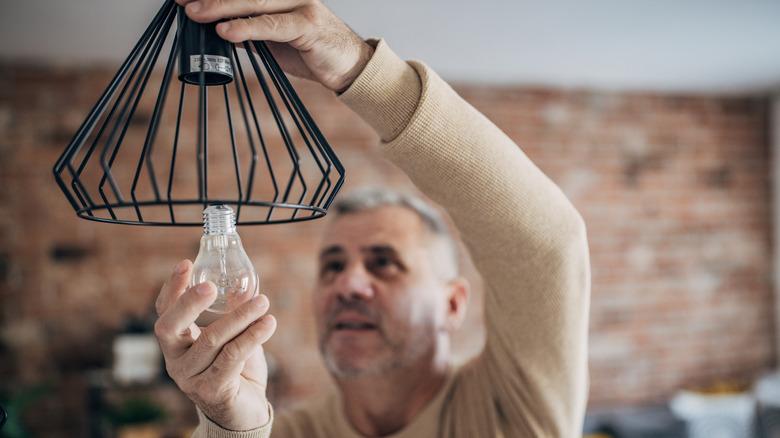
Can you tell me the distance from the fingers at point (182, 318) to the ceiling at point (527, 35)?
6.32 ft

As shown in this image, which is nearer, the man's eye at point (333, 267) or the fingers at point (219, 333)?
the fingers at point (219, 333)

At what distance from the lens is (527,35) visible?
2.81 m

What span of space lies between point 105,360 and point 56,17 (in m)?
1.51

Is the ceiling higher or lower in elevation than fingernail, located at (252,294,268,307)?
lower

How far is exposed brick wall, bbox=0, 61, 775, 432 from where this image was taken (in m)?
2.96

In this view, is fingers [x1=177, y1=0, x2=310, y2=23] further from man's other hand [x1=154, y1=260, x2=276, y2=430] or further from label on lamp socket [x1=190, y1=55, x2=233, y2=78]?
man's other hand [x1=154, y1=260, x2=276, y2=430]

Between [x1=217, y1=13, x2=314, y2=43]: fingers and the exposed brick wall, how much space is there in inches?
105

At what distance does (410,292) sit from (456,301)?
0.59ft

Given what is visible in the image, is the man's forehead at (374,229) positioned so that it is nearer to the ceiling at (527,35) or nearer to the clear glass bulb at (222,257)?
the clear glass bulb at (222,257)

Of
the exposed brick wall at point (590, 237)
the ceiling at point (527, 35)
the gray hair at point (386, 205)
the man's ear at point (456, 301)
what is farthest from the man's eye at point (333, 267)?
the exposed brick wall at point (590, 237)

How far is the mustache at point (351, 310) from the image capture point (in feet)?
4.02

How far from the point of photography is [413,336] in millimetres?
1264

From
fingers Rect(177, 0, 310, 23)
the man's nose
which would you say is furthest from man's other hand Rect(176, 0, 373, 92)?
the man's nose

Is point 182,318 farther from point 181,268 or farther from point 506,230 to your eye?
point 506,230
